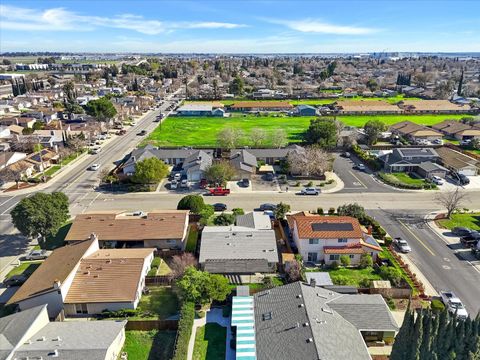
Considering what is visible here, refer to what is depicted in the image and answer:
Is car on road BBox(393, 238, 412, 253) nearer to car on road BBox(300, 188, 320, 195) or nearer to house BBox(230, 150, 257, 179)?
car on road BBox(300, 188, 320, 195)

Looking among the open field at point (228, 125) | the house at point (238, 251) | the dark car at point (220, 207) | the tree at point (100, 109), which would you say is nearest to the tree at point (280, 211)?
the house at point (238, 251)

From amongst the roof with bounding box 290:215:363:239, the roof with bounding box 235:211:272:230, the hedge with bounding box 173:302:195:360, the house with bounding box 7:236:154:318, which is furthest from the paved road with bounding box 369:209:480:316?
the house with bounding box 7:236:154:318

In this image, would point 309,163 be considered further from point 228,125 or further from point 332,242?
point 228,125

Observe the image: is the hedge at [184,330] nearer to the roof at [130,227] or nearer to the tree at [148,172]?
the roof at [130,227]

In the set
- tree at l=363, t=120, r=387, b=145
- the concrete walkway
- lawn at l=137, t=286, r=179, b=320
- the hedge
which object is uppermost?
tree at l=363, t=120, r=387, b=145

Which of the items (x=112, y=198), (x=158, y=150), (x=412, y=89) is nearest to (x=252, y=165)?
(x=158, y=150)
